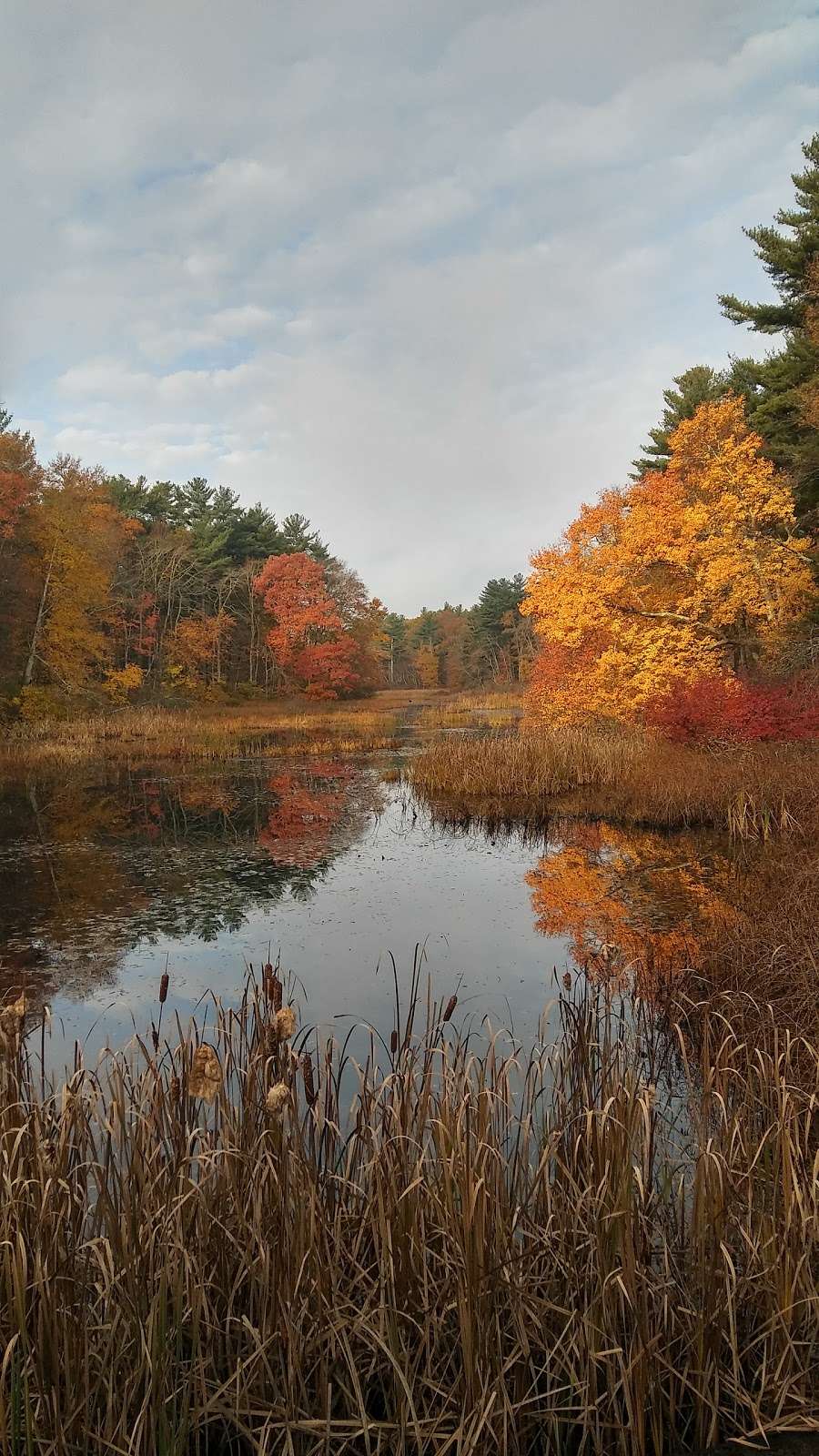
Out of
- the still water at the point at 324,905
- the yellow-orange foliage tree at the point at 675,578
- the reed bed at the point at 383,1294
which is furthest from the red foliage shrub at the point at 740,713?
the reed bed at the point at 383,1294

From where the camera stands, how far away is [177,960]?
22.9 feet

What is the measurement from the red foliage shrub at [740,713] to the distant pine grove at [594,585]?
0.18 ft

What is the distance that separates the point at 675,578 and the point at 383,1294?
823 inches

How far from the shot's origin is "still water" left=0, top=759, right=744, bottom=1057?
6.14 metres

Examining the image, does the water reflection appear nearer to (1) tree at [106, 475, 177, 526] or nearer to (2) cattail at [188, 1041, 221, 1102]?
(2) cattail at [188, 1041, 221, 1102]

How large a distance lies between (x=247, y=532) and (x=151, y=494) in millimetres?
6311

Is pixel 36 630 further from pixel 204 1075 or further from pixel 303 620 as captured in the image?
pixel 204 1075

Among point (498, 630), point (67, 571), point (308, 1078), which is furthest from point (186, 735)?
point (498, 630)

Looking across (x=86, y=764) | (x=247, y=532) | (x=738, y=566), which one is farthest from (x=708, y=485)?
(x=247, y=532)

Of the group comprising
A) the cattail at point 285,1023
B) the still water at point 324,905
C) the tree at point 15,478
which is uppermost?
the tree at point 15,478

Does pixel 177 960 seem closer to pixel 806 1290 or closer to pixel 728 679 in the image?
pixel 806 1290

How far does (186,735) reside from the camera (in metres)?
27.1

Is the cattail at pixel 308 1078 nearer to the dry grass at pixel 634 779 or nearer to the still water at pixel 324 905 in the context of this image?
the still water at pixel 324 905

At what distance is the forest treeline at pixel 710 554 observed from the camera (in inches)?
715
